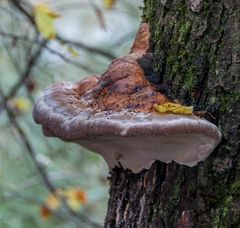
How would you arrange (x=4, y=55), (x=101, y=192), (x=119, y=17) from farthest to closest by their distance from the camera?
1. (x=119, y=17)
2. (x=4, y=55)
3. (x=101, y=192)

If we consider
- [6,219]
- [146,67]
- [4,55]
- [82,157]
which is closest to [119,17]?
[4,55]

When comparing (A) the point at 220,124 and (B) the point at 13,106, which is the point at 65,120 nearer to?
(A) the point at 220,124

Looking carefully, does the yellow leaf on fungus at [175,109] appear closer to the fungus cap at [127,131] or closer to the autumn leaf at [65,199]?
the fungus cap at [127,131]

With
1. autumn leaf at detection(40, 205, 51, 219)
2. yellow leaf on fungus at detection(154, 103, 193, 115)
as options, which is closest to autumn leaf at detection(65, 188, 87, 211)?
autumn leaf at detection(40, 205, 51, 219)

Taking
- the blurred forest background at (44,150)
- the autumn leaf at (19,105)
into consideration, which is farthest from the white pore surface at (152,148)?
the autumn leaf at (19,105)

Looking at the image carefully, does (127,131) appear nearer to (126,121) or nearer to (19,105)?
(126,121)
